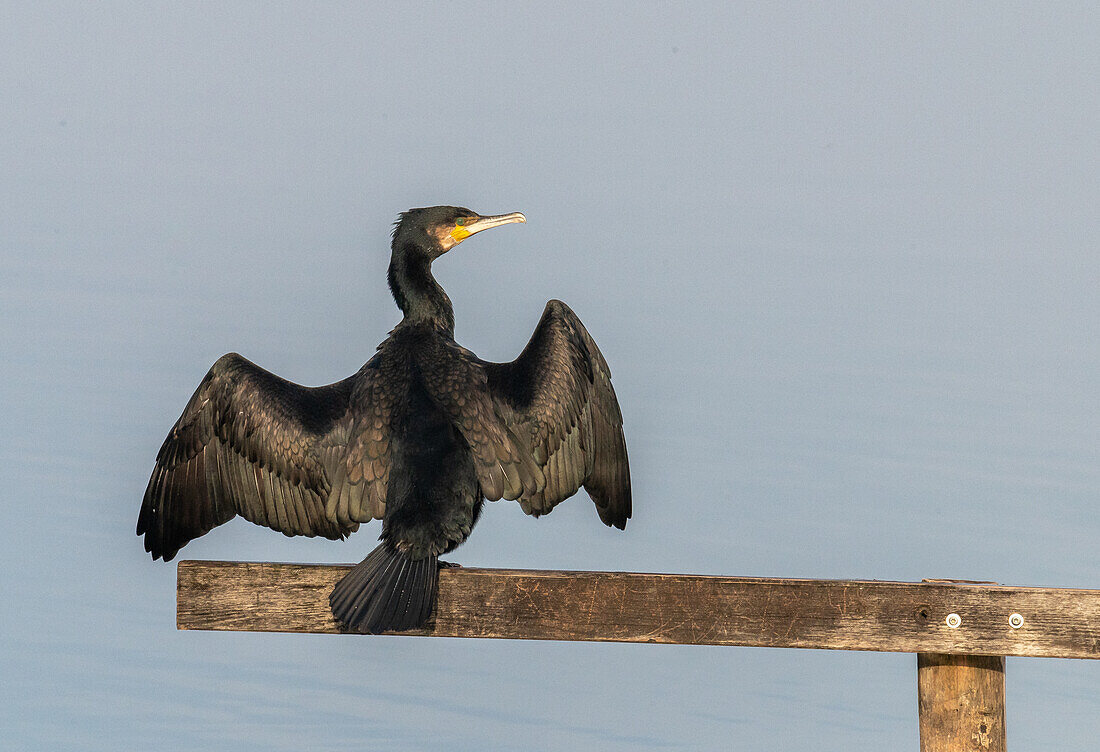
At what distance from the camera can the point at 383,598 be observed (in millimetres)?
4035

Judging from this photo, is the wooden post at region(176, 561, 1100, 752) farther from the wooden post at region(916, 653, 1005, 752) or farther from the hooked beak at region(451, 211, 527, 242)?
the hooked beak at region(451, 211, 527, 242)

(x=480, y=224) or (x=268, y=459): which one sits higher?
(x=480, y=224)

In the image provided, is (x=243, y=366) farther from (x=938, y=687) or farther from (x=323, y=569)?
(x=938, y=687)

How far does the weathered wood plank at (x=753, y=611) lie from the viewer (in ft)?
12.0

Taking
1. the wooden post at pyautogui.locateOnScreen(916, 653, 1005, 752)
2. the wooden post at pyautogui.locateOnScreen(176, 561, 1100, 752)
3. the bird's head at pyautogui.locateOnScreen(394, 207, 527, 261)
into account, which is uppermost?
the bird's head at pyautogui.locateOnScreen(394, 207, 527, 261)

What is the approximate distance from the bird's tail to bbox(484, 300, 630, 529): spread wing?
2.66ft

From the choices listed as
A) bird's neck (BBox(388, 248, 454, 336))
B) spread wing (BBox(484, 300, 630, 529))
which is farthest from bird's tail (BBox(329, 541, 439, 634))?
bird's neck (BBox(388, 248, 454, 336))

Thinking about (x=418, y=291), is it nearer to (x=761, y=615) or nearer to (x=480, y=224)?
(x=480, y=224)

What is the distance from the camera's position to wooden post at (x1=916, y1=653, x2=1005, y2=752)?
386 cm

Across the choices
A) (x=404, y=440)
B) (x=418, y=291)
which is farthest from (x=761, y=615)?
(x=418, y=291)

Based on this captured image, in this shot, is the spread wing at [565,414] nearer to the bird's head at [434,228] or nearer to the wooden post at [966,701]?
the bird's head at [434,228]

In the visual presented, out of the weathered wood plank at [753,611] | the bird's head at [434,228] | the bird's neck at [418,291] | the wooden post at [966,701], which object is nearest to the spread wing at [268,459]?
Answer: the bird's neck at [418,291]

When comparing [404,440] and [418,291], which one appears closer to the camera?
[404,440]

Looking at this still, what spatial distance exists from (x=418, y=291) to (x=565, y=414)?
726mm
